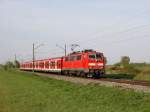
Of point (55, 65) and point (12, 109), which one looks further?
point (55, 65)

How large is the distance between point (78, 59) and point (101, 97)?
83.7 ft

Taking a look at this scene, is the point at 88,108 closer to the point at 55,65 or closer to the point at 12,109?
the point at 12,109

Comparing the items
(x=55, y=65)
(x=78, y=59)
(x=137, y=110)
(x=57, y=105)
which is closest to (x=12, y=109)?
(x=57, y=105)

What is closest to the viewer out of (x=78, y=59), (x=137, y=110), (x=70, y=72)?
(x=137, y=110)

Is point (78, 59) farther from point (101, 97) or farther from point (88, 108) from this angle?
point (88, 108)

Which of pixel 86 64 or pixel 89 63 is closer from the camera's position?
pixel 89 63

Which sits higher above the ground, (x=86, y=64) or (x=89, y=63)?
(x=89, y=63)

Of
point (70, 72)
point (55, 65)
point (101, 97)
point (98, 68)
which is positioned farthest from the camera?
point (55, 65)

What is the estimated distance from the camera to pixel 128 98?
59.3ft

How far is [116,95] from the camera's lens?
64.2ft

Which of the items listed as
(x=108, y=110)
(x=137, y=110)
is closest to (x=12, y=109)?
(x=108, y=110)

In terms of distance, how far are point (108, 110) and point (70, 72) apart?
117ft

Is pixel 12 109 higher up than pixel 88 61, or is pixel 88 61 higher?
pixel 88 61

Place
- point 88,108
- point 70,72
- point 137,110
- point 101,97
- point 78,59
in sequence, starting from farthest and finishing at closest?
point 70,72 < point 78,59 < point 101,97 < point 88,108 < point 137,110
